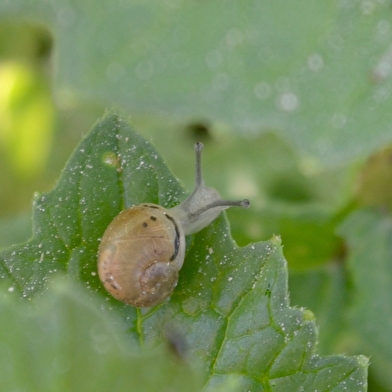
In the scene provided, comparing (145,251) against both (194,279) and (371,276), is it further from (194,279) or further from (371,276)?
(371,276)

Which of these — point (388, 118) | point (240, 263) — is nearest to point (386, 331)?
point (388, 118)

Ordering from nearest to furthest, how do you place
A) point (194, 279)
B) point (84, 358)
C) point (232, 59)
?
point (84, 358), point (194, 279), point (232, 59)

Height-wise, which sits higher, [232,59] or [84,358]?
[232,59]

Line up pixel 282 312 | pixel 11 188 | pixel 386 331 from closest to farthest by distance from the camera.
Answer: pixel 282 312
pixel 386 331
pixel 11 188

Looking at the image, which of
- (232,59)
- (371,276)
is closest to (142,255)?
(232,59)

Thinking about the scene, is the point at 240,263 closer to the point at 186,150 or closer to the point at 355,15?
the point at 355,15

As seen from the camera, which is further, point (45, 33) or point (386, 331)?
point (45, 33)

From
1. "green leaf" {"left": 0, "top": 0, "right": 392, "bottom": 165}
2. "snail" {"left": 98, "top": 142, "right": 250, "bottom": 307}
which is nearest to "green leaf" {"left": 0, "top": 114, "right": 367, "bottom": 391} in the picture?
"snail" {"left": 98, "top": 142, "right": 250, "bottom": 307}
